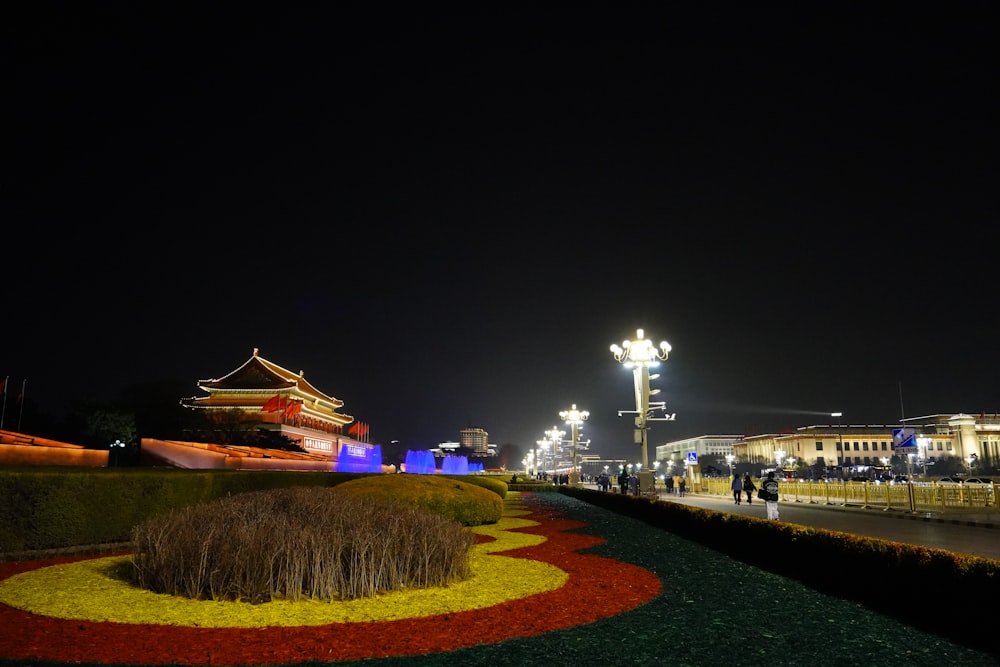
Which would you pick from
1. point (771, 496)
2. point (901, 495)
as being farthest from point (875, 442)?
point (771, 496)

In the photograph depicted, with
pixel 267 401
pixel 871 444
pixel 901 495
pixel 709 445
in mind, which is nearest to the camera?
pixel 901 495

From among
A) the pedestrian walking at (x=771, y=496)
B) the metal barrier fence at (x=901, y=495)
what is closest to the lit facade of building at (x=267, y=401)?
the metal barrier fence at (x=901, y=495)

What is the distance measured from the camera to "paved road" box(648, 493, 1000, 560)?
45.6 ft

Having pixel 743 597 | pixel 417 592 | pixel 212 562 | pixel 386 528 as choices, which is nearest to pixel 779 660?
pixel 743 597

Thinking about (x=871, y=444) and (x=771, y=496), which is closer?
(x=771, y=496)

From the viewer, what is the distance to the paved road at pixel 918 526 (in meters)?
13.9

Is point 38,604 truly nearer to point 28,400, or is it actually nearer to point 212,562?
point 212,562

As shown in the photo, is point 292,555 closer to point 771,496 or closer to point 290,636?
point 290,636

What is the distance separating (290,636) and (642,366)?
24.4 metres

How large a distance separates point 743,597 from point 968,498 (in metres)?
19.7

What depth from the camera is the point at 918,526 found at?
18422 millimetres

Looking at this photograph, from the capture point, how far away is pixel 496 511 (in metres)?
16.8

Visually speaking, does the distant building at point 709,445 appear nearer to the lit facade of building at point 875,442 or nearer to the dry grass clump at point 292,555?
the lit facade of building at point 875,442

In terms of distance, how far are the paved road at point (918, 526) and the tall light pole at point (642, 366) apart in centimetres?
614
